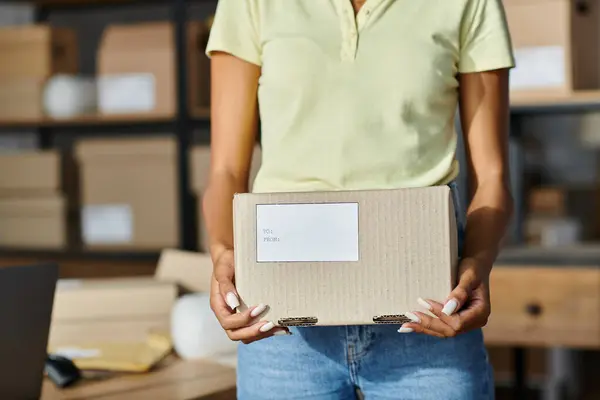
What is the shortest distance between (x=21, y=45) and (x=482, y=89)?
8.34 ft

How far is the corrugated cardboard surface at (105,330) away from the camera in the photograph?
1.83 metres

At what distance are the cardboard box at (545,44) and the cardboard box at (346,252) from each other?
1.87 m

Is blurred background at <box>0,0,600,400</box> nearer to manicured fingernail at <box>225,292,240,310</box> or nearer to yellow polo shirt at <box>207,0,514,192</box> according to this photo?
yellow polo shirt at <box>207,0,514,192</box>

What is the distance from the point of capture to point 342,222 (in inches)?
40.4

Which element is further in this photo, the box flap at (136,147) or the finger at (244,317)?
the box flap at (136,147)

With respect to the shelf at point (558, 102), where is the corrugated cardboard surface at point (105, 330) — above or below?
below

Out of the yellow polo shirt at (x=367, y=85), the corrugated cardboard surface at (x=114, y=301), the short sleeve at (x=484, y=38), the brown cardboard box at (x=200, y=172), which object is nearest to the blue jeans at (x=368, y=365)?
the yellow polo shirt at (x=367, y=85)

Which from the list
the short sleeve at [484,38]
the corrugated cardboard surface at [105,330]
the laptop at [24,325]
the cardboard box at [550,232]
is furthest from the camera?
the cardboard box at [550,232]

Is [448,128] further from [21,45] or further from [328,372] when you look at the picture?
[21,45]

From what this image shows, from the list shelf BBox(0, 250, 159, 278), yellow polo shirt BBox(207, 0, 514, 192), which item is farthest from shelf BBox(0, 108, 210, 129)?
yellow polo shirt BBox(207, 0, 514, 192)

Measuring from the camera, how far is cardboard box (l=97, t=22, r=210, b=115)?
125 inches

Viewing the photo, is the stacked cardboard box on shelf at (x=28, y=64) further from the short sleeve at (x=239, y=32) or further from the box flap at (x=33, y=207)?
the short sleeve at (x=239, y=32)

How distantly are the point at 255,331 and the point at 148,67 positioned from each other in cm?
229

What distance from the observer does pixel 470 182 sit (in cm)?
117
